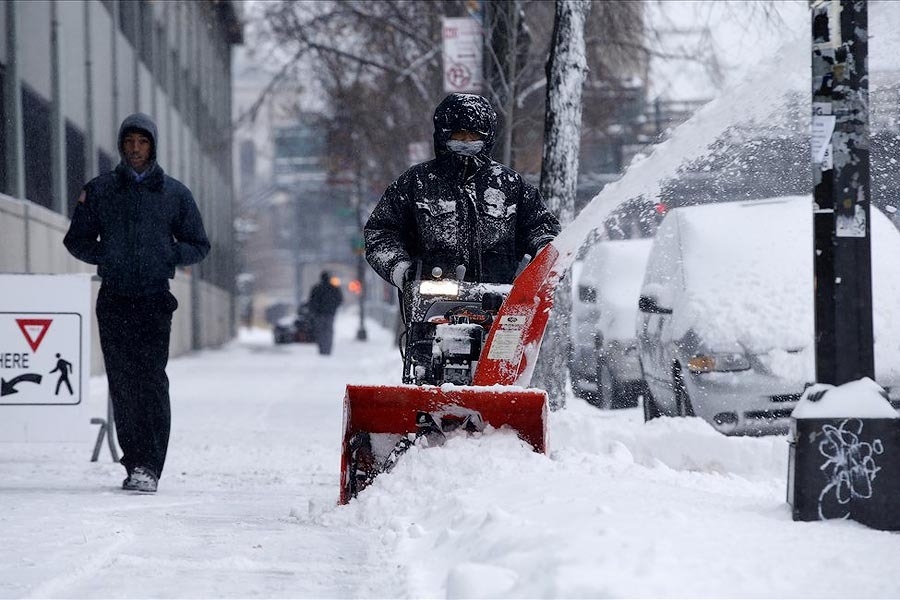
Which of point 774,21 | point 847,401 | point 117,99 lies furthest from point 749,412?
point 117,99

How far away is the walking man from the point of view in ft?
23.8

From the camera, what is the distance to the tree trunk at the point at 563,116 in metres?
11.5

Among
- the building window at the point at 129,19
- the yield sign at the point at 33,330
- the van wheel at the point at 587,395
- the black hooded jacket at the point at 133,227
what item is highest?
the building window at the point at 129,19

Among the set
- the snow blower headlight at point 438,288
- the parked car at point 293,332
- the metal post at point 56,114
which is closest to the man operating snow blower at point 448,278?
the snow blower headlight at point 438,288

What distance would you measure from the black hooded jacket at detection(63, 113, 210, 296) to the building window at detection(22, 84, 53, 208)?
777 centimetres

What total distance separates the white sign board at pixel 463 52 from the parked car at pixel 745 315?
13.3 ft

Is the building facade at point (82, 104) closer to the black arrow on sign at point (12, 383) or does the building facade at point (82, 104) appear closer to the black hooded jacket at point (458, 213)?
the black arrow on sign at point (12, 383)

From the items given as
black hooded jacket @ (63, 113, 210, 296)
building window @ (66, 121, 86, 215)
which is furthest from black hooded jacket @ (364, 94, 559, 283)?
building window @ (66, 121, 86, 215)

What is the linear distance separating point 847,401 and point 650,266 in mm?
6807

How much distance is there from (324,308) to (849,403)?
1010 inches

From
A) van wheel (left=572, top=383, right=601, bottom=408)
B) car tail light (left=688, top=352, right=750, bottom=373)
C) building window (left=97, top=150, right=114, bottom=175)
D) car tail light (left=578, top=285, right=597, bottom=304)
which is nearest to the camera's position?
car tail light (left=688, top=352, right=750, bottom=373)

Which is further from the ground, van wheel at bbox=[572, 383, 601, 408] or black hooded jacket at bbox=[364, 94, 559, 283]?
black hooded jacket at bbox=[364, 94, 559, 283]

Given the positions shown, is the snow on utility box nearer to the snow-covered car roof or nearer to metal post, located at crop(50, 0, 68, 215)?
the snow-covered car roof

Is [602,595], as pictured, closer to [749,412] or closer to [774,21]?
[749,412]
